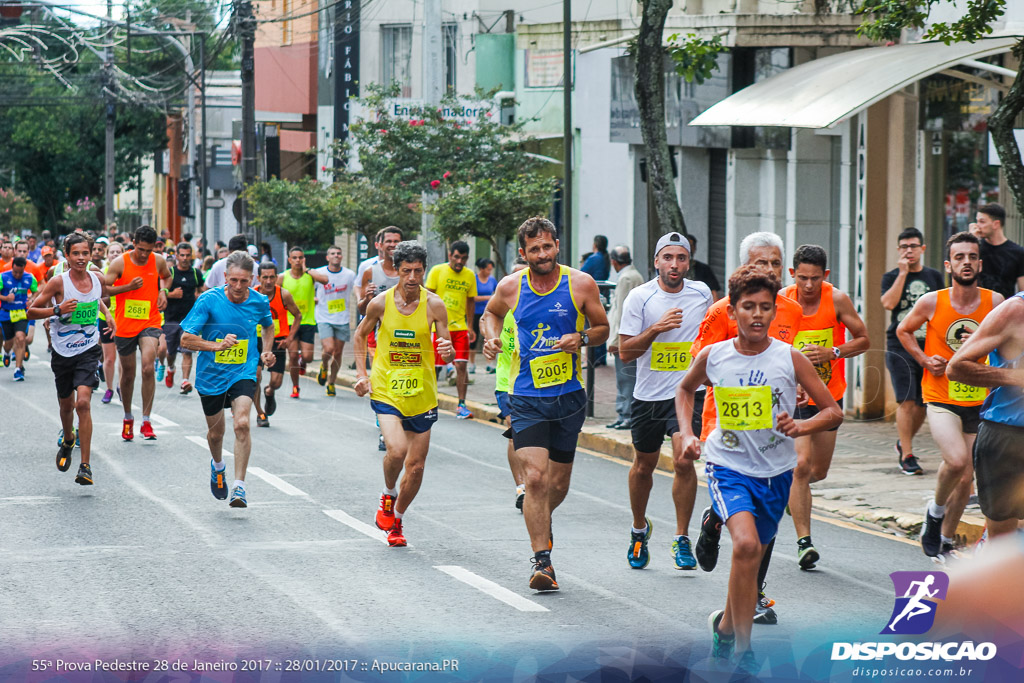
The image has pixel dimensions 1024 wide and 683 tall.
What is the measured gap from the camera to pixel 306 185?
29938 millimetres

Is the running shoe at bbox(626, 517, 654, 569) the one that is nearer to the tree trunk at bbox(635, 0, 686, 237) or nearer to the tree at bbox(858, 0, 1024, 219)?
the tree at bbox(858, 0, 1024, 219)

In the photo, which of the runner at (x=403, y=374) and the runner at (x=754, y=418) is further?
the runner at (x=403, y=374)

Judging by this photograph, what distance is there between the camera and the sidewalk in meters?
10.7

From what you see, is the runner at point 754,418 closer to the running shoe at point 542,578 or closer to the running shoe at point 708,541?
the running shoe at point 708,541

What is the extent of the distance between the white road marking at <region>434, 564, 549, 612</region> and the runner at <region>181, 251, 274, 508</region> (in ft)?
8.50

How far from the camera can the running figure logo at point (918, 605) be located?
6.49 m

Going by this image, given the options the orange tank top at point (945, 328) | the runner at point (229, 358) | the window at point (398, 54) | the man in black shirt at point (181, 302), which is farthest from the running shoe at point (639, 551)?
the window at point (398, 54)

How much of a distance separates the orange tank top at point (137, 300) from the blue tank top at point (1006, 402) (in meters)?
9.47

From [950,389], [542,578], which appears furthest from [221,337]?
[950,389]

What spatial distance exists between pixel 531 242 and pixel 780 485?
225cm

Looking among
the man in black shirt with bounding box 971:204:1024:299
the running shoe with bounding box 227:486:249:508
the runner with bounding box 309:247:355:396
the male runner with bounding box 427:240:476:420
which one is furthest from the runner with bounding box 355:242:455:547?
the runner with bounding box 309:247:355:396

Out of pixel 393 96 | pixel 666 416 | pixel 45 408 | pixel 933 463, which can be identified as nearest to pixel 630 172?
pixel 393 96

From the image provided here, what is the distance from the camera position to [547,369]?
8484 mm

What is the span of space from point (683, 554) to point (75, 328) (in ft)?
19.5
